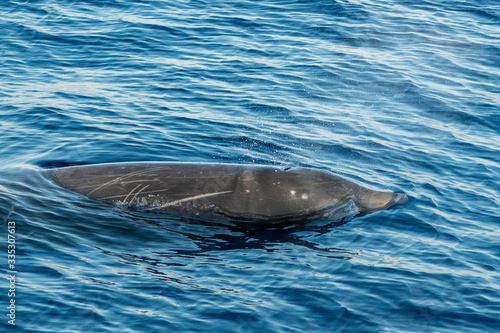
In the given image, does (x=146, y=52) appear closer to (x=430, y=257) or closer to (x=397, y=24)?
(x=397, y=24)

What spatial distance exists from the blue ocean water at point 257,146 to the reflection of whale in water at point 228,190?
0.31 meters

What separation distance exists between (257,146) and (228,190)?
11.9 ft

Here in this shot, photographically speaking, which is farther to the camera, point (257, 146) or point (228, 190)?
point (257, 146)

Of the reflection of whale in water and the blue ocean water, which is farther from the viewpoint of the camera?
the reflection of whale in water

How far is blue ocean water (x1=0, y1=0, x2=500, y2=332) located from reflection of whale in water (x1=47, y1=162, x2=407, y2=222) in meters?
0.31

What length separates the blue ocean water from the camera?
9622mm

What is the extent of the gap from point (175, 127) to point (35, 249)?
5.93 m

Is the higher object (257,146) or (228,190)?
(228,190)

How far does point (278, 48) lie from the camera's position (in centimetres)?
2153

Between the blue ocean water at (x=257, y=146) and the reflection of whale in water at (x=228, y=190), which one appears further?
the reflection of whale in water at (x=228, y=190)

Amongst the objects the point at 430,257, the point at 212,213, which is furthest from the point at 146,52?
the point at 430,257

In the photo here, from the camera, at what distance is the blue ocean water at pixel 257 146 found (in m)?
9.62

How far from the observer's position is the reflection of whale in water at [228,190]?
38.1ft

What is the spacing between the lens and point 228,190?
11.7m
